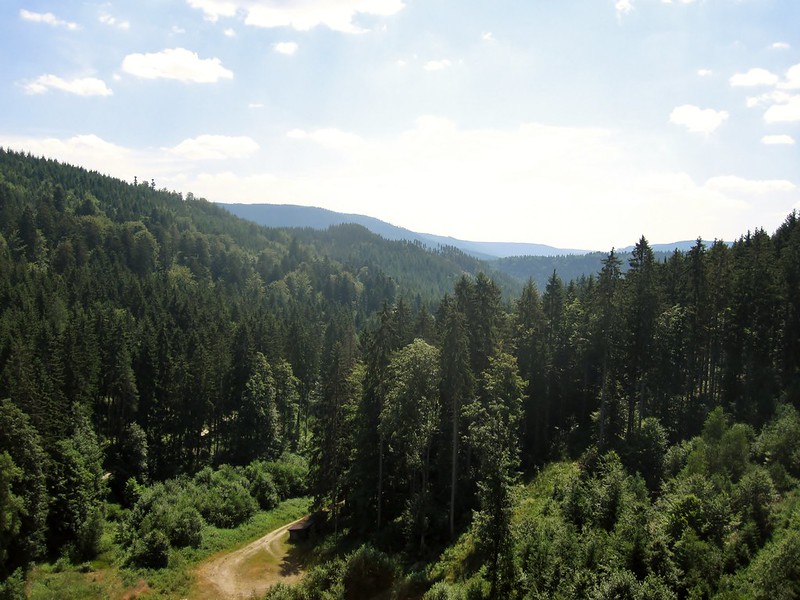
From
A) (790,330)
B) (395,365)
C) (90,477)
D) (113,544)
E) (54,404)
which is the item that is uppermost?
(790,330)

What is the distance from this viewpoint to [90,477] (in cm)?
4266

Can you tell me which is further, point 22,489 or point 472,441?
point 22,489

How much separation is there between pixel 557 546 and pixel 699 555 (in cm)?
606

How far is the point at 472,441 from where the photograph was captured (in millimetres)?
34469

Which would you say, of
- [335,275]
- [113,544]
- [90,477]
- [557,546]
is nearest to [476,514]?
[557,546]

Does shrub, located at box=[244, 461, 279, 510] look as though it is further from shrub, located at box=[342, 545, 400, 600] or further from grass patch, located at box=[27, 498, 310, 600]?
shrub, located at box=[342, 545, 400, 600]

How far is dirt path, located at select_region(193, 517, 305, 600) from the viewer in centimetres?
3459

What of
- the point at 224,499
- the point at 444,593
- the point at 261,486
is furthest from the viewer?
the point at 261,486

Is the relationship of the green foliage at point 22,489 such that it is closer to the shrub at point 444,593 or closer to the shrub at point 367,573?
the shrub at point 367,573

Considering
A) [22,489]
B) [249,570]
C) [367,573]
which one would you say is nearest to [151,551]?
[249,570]

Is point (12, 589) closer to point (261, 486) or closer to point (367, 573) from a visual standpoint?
point (367, 573)

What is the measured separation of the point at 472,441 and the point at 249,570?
18642mm

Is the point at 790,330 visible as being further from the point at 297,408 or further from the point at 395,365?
the point at 297,408

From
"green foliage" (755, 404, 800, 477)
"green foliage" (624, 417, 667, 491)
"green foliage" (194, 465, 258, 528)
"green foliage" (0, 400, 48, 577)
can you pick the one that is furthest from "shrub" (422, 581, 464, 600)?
"green foliage" (0, 400, 48, 577)
